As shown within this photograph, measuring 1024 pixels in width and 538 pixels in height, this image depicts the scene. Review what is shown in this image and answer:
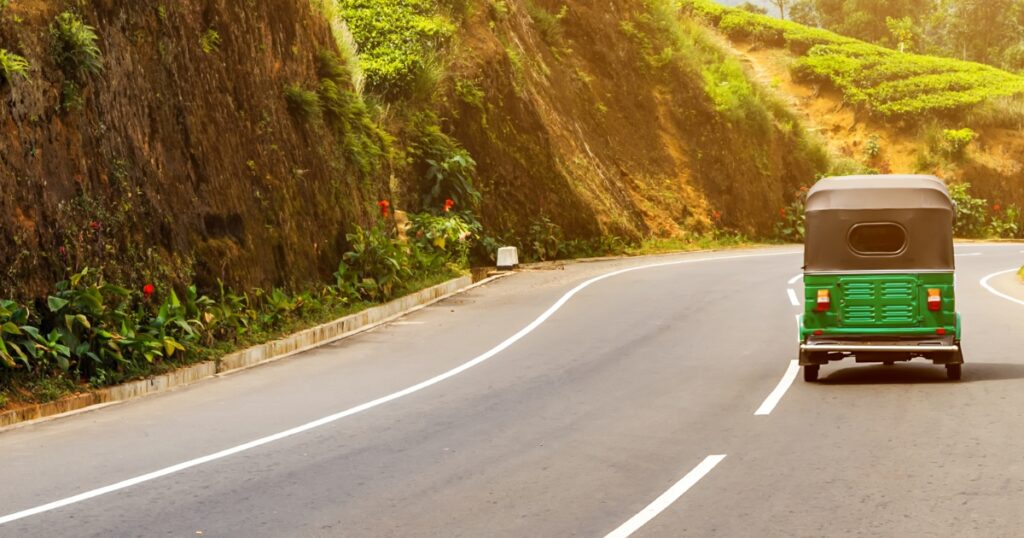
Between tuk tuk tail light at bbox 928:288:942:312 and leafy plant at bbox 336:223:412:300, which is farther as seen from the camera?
leafy plant at bbox 336:223:412:300

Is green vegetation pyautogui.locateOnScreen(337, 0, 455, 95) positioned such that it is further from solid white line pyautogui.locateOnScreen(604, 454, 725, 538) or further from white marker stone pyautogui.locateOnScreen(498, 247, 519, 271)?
solid white line pyautogui.locateOnScreen(604, 454, 725, 538)

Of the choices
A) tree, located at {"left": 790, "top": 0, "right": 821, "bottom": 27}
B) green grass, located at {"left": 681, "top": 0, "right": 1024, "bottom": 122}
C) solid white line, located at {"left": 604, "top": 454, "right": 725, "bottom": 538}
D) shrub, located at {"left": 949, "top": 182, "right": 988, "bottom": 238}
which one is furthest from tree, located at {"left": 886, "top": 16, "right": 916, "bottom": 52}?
solid white line, located at {"left": 604, "top": 454, "right": 725, "bottom": 538}

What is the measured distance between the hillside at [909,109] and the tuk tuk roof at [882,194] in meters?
42.3

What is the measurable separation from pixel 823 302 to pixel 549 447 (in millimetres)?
5144

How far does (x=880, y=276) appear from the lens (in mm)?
15297

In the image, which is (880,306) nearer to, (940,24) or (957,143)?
(957,143)

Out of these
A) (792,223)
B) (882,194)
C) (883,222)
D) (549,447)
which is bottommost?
(792,223)

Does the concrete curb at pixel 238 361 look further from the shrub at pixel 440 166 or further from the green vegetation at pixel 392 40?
the green vegetation at pixel 392 40

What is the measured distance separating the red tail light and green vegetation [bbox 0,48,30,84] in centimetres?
973

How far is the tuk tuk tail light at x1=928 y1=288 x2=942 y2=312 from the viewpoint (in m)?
15.1

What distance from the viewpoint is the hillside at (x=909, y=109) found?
60094 mm

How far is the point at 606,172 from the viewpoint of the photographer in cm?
4534

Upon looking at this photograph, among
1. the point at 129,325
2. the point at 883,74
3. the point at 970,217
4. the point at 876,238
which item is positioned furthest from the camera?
the point at 883,74

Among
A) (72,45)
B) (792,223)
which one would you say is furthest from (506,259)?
(792,223)
